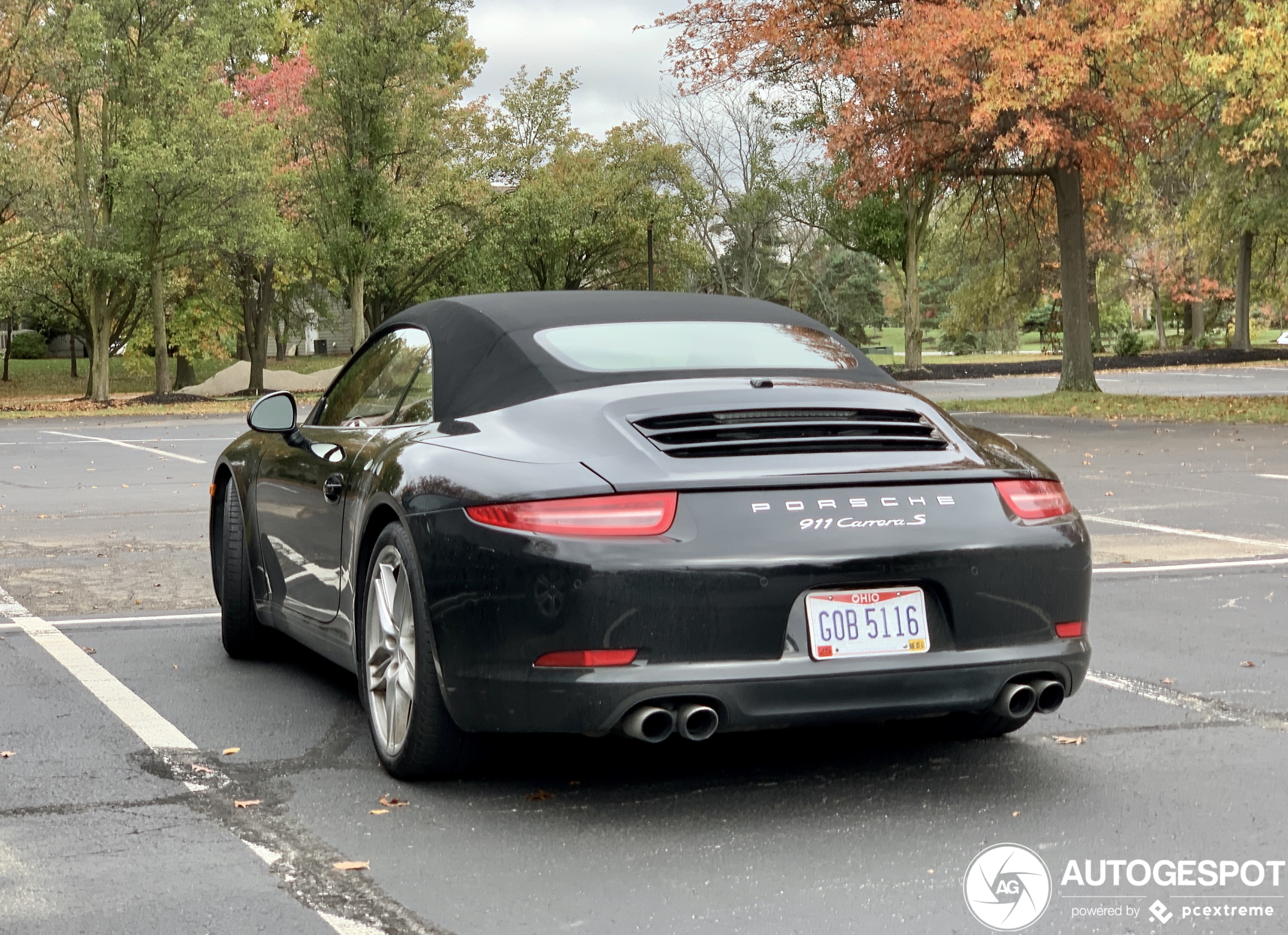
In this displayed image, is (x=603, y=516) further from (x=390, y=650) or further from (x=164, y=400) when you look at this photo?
(x=164, y=400)

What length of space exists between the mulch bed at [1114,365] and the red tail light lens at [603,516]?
4077 cm

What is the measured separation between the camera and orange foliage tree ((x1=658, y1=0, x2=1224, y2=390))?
2336 cm

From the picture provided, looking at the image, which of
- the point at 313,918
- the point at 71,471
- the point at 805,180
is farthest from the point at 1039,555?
the point at 805,180

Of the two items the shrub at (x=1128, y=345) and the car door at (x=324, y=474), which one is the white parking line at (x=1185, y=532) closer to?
the car door at (x=324, y=474)

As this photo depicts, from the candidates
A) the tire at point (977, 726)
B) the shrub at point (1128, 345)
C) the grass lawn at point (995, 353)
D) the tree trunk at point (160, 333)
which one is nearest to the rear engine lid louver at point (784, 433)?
the tire at point (977, 726)

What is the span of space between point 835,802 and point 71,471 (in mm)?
14814

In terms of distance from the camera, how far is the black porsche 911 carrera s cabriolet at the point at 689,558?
13.8ft

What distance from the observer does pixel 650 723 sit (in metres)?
4.23

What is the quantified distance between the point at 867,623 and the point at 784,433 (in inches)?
23.4

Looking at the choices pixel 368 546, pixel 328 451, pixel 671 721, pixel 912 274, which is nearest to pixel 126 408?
pixel 912 274

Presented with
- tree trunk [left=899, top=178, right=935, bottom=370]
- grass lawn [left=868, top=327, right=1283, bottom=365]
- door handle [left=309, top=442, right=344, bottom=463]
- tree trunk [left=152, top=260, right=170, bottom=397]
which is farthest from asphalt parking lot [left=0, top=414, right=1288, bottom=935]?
grass lawn [left=868, top=327, right=1283, bottom=365]

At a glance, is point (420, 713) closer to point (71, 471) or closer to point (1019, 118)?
point (71, 471)

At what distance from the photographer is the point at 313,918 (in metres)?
3.66

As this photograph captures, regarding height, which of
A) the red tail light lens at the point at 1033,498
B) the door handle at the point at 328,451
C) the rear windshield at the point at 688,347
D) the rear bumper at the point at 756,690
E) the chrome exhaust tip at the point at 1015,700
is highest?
the rear windshield at the point at 688,347
